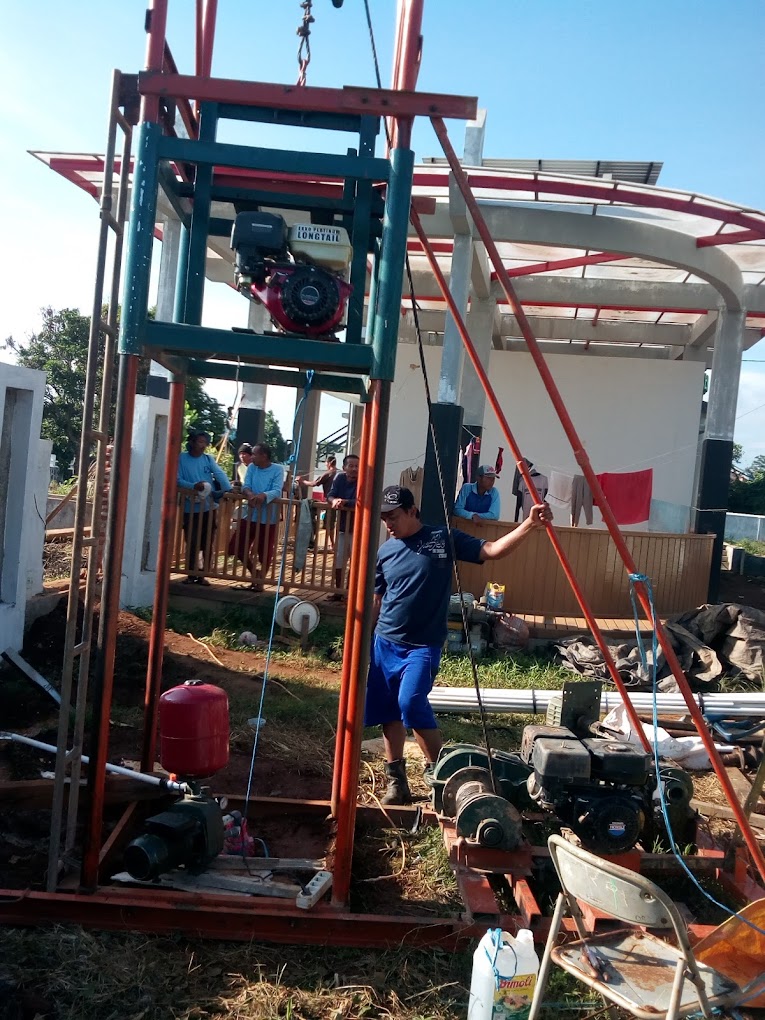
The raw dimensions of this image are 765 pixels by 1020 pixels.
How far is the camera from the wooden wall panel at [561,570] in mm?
10281

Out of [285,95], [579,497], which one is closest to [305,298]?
[285,95]

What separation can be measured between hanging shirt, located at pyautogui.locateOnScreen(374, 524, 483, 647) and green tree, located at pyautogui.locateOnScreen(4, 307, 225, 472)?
21442 mm

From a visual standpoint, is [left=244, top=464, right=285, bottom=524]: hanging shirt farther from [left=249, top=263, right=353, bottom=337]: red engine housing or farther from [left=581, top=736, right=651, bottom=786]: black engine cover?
[left=581, top=736, right=651, bottom=786]: black engine cover

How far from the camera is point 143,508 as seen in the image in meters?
9.27

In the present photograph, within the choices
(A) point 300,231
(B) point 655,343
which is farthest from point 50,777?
(B) point 655,343

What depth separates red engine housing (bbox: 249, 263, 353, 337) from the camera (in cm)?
386

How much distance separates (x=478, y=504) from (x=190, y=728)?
6733 millimetres

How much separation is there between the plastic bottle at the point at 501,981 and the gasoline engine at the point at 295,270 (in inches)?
108

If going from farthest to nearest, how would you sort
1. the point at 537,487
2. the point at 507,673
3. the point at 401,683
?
the point at 537,487 < the point at 507,673 < the point at 401,683

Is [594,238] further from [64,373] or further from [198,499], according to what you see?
[64,373]

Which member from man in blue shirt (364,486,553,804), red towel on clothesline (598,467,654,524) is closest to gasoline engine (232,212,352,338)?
man in blue shirt (364,486,553,804)

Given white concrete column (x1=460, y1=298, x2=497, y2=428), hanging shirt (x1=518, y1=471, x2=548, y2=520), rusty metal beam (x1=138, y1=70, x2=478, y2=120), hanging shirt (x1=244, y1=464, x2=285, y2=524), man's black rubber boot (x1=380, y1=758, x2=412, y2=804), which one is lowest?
man's black rubber boot (x1=380, y1=758, x2=412, y2=804)

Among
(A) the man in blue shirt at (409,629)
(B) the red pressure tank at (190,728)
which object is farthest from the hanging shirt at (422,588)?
(B) the red pressure tank at (190,728)

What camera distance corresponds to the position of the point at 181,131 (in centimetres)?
1077
